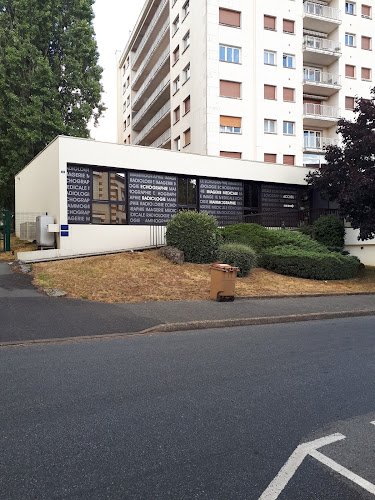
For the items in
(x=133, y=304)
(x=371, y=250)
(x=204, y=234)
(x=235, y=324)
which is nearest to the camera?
(x=235, y=324)

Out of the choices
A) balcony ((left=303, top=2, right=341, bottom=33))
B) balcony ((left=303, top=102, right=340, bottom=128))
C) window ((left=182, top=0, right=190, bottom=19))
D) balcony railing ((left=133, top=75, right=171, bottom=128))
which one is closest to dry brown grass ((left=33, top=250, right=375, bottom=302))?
balcony ((left=303, top=102, right=340, bottom=128))

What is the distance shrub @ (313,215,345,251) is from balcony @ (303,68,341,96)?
17.0 meters

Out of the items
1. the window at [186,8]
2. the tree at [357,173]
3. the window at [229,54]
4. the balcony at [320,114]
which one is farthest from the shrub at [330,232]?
the window at [186,8]

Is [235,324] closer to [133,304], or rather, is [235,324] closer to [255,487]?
[133,304]

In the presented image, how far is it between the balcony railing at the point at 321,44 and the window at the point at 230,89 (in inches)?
275

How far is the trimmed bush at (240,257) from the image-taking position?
39.6ft

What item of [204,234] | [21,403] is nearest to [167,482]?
[21,403]

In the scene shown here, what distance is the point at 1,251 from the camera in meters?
15.8

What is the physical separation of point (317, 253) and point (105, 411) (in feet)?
39.0

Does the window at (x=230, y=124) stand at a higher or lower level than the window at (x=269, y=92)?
lower

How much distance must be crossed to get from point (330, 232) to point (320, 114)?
17.0 m

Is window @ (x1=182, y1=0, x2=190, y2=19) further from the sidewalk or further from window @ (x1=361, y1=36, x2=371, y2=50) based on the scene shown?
the sidewalk

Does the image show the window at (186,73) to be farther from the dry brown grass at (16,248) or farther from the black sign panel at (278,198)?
the dry brown grass at (16,248)

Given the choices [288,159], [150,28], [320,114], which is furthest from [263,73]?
[150,28]
